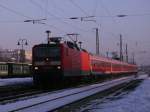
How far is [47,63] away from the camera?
104 ft

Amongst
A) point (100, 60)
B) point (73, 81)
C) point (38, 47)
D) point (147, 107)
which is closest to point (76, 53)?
point (73, 81)

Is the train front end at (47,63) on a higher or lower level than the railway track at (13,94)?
higher

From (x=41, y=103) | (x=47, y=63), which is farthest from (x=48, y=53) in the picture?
(x=41, y=103)

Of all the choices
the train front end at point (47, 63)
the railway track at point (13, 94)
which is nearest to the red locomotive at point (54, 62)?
the train front end at point (47, 63)

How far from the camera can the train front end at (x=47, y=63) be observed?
31.3 m

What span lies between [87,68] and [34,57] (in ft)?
37.6

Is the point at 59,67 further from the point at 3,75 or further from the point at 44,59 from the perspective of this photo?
the point at 3,75

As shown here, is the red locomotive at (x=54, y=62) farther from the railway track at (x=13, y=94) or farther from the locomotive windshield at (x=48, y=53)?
the railway track at (x=13, y=94)

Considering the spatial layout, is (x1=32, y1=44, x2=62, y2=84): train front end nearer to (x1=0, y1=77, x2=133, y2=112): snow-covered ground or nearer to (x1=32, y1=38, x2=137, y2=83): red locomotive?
(x1=32, y1=38, x2=137, y2=83): red locomotive

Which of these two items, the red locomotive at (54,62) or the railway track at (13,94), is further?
the red locomotive at (54,62)

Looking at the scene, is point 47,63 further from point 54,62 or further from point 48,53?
point 48,53

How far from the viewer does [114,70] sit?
232ft

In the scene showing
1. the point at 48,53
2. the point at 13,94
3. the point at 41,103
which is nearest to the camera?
the point at 41,103

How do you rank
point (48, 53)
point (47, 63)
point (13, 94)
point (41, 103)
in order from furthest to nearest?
1. point (48, 53)
2. point (47, 63)
3. point (13, 94)
4. point (41, 103)
